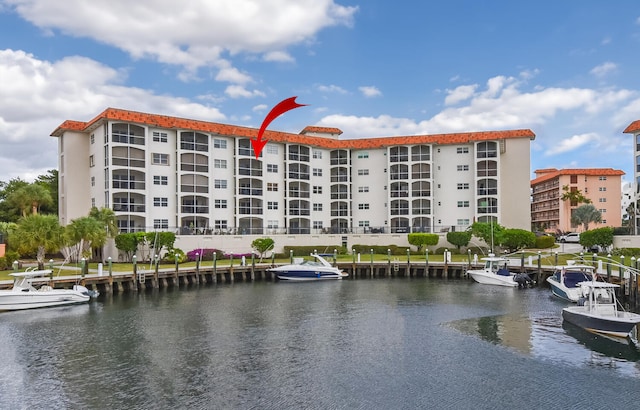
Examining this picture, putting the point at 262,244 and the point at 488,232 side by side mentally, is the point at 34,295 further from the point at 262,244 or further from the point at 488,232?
the point at 488,232

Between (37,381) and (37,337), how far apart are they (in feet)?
26.6

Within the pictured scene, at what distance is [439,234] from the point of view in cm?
7156

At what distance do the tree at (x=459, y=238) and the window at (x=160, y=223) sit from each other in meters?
37.4

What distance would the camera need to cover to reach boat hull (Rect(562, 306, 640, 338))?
25.2 metres

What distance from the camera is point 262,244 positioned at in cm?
6216

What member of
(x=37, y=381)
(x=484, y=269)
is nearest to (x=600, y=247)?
(x=484, y=269)

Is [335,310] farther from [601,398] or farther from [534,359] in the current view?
[601,398]

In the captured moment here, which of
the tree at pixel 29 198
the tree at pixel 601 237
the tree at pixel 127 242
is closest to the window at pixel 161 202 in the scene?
the tree at pixel 127 242

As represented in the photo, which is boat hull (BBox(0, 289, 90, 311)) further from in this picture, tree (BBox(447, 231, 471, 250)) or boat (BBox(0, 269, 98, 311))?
tree (BBox(447, 231, 471, 250))

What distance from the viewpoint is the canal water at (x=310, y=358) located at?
18000 millimetres

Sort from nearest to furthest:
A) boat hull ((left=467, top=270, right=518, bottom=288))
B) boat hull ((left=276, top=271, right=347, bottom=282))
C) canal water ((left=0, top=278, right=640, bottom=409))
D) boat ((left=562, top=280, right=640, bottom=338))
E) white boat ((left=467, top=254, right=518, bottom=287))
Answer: canal water ((left=0, top=278, right=640, bottom=409)) < boat ((left=562, top=280, right=640, bottom=338)) < boat hull ((left=467, top=270, right=518, bottom=288)) < white boat ((left=467, top=254, right=518, bottom=287)) < boat hull ((left=276, top=271, right=347, bottom=282))

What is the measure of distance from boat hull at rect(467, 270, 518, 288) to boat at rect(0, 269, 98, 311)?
34822mm

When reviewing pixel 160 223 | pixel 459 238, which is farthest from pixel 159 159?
pixel 459 238

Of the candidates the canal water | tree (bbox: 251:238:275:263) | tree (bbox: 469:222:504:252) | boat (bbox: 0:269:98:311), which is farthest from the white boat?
boat (bbox: 0:269:98:311)
